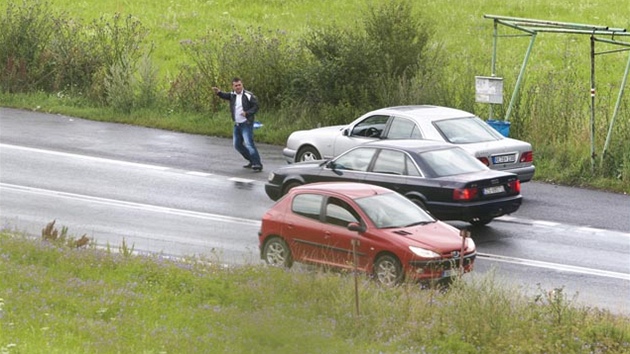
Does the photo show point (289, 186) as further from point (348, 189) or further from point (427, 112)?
A: point (348, 189)

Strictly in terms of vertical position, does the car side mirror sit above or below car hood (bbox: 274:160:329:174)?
below

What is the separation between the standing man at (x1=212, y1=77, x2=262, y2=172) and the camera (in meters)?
22.8

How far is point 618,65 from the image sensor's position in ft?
116

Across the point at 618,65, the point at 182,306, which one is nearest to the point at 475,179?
the point at 182,306

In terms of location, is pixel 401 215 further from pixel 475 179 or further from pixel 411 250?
pixel 475 179

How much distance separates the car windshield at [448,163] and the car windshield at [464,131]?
1.94m

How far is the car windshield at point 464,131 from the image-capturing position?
65.7ft

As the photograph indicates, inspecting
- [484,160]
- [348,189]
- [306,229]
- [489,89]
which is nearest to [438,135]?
[484,160]

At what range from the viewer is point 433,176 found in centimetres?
1736

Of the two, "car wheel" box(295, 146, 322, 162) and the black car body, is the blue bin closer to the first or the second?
"car wheel" box(295, 146, 322, 162)

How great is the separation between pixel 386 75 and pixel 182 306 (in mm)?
14955

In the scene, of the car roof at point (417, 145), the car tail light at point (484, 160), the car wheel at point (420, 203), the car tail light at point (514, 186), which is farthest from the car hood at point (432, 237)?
the car tail light at point (484, 160)

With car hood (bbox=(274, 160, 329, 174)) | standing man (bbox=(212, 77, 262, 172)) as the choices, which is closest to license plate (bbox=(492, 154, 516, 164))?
car hood (bbox=(274, 160, 329, 174))

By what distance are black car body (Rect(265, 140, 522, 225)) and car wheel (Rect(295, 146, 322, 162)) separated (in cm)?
327
